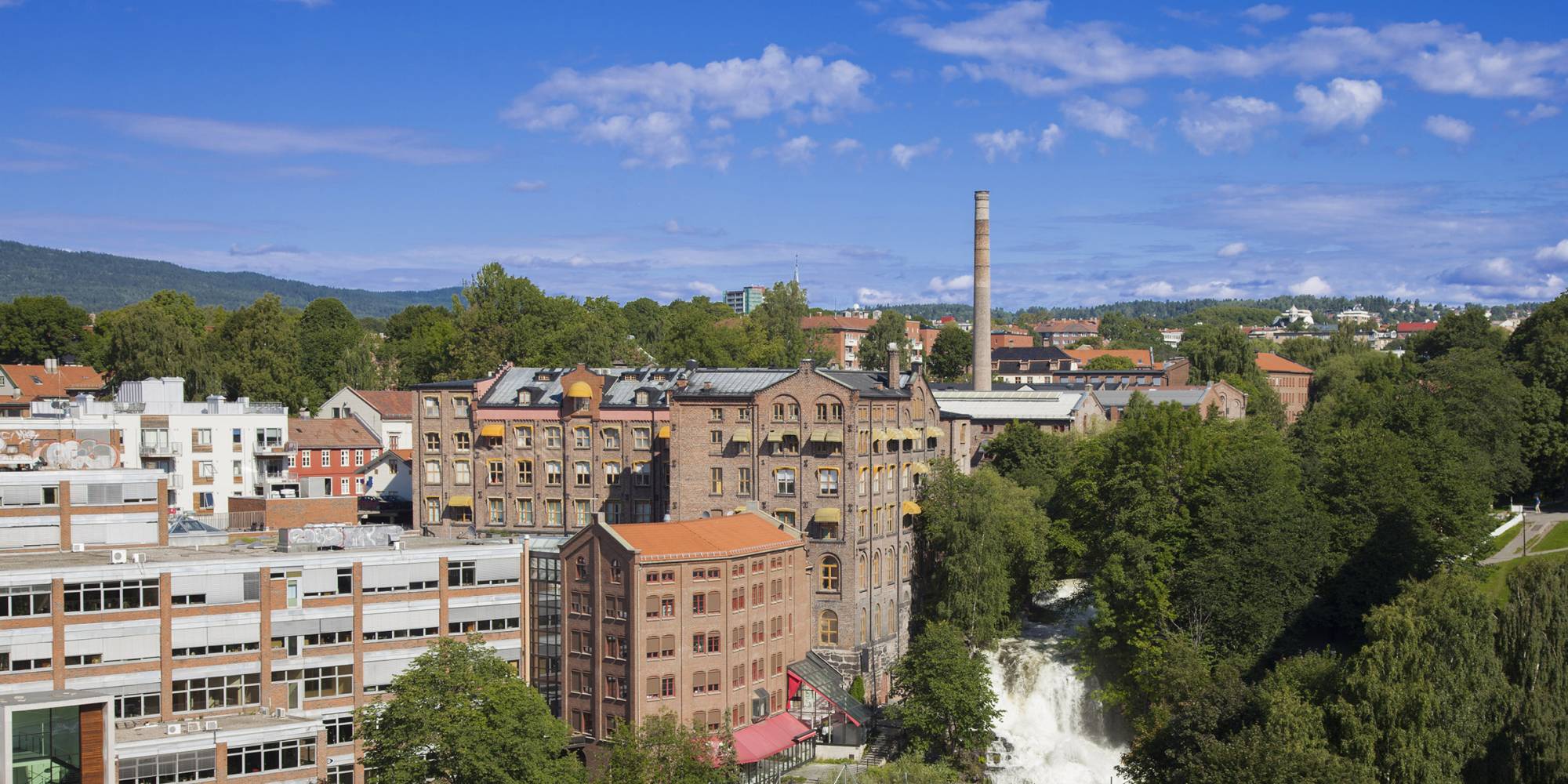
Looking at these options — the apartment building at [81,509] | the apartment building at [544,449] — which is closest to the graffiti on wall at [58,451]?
the apartment building at [81,509]

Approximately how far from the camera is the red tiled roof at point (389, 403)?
425 feet

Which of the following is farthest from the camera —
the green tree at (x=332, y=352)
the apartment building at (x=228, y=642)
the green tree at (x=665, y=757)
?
the green tree at (x=332, y=352)

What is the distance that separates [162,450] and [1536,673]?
3624 inches

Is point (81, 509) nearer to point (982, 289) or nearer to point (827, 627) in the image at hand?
point (827, 627)

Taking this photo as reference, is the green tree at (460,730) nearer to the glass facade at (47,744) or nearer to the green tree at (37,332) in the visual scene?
the glass facade at (47,744)

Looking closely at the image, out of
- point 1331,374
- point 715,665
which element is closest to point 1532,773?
point 715,665

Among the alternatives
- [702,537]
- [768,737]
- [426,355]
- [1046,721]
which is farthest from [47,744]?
[426,355]

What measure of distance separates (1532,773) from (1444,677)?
4603 mm

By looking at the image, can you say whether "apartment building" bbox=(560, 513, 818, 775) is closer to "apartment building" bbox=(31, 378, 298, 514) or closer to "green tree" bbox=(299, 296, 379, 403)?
"apartment building" bbox=(31, 378, 298, 514)

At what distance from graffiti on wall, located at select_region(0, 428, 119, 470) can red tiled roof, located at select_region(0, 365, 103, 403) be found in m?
65.2

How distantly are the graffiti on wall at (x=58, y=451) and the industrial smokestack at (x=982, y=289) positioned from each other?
88.9 m

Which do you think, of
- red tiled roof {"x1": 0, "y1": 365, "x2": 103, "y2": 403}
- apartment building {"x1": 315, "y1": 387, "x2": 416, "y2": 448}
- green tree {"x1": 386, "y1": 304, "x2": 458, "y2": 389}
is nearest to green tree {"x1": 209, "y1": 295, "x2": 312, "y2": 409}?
red tiled roof {"x1": 0, "y1": 365, "x2": 103, "y2": 403}

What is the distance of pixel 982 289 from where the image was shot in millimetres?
149250

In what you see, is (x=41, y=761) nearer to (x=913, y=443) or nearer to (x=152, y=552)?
(x=152, y=552)
